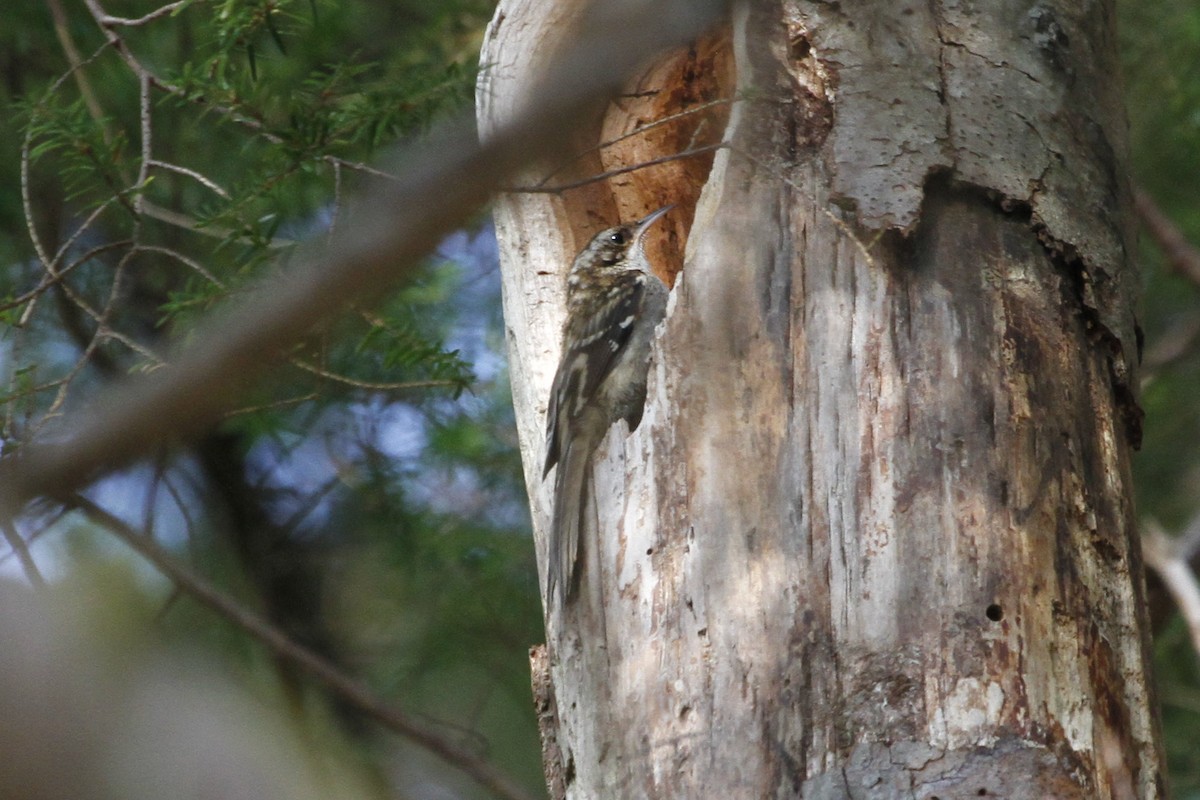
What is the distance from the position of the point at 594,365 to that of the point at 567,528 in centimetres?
84

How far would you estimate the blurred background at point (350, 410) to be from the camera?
459 cm

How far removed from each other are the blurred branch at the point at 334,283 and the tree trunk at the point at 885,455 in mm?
1753

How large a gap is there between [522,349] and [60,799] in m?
2.97

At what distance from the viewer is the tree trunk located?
2.93 metres

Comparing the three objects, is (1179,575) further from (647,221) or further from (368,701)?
(368,701)

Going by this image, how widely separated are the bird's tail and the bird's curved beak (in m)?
1.28

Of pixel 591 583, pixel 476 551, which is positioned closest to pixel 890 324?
pixel 591 583

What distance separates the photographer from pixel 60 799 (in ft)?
4.64

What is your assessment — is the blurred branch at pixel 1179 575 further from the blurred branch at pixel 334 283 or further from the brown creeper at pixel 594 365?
the blurred branch at pixel 334 283

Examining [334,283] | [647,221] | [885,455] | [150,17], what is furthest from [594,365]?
[334,283]

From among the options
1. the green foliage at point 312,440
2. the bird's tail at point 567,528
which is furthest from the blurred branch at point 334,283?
the green foliage at point 312,440

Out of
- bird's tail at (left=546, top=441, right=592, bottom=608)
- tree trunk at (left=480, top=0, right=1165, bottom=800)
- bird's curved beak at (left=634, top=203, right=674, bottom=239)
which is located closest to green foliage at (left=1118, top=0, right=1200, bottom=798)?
bird's curved beak at (left=634, top=203, right=674, bottom=239)

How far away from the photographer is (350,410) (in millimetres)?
6207

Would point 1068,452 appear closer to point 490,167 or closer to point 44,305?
point 490,167
